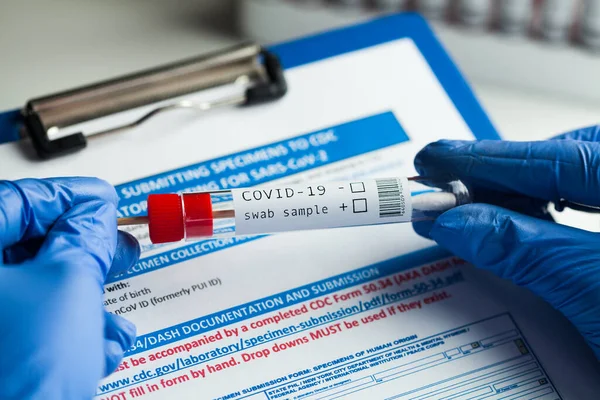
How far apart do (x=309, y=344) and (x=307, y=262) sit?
91 millimetres

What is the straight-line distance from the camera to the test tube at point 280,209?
27.3 inches

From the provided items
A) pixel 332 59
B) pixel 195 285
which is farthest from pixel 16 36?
pixel 195 285

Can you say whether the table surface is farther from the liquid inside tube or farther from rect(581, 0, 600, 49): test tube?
the liquid inside tube

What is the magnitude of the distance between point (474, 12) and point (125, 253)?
0.69 meters

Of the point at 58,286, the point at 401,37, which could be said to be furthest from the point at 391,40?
the point at 58,286

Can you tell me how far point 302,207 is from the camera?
71 cm

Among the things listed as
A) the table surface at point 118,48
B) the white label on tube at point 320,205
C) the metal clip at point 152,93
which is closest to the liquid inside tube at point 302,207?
the white label on tube at point 320,205

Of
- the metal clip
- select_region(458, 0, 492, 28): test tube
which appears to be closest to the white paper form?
the metal clip

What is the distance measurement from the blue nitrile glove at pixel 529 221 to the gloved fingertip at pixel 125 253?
11.2 inches

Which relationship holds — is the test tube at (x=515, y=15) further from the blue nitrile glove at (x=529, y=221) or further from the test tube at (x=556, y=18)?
the blue nitrile glove at (x=529, y=221)

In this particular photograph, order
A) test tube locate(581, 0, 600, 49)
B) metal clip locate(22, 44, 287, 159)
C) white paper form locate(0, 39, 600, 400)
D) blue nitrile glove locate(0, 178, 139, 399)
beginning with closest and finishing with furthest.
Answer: blue nitrile glove locate(0, 178, 139, 399) < white paper form locate(0, 39, 600, 400) < metal clip locate(22, 44, 287, 159) < test tube locate(581, 0, 600, 49)

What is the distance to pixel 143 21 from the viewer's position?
4.06 ft

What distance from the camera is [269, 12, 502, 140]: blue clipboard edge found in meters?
0.89

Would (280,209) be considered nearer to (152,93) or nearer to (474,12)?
(152,93)
